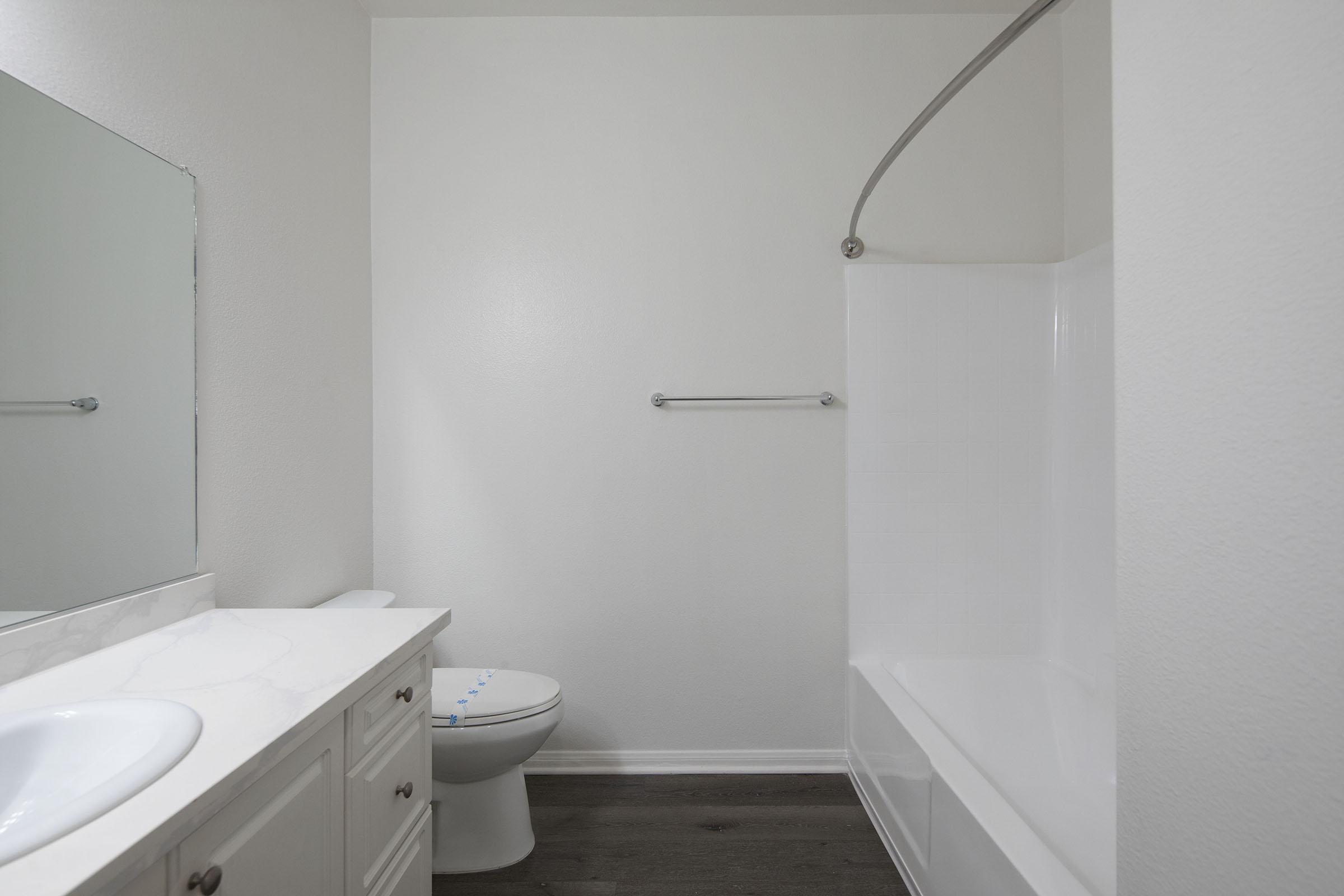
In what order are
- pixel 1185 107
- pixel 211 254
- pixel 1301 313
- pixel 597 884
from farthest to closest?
pixel 597 884 → pixel 211 254 → pixel 1185 107 → pixel 1301 313

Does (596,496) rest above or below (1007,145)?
below

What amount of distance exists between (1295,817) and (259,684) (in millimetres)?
1180

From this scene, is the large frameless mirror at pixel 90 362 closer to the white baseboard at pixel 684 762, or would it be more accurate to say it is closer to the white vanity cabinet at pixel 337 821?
the white vanity cabinet at pixel 337 821

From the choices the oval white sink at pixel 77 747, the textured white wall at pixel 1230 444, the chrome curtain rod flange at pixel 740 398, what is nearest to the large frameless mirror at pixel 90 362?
the oval white sink at pixel 77 747

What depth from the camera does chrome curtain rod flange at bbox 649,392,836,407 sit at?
2.07m

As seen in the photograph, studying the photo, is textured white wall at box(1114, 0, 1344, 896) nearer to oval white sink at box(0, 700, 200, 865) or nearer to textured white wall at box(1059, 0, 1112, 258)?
oval white sink at box(0, 700, 200, 865)

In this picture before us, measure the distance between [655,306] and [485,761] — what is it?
1403 millimetres

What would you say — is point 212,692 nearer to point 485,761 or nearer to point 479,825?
point 485,761

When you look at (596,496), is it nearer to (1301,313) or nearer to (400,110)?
(400,110)

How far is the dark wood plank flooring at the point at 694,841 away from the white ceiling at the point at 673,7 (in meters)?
2.48

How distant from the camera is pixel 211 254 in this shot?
144 centimetres

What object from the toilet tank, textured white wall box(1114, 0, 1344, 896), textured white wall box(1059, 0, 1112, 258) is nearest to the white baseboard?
the toilet tank

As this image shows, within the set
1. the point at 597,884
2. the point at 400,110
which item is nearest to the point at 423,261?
the point at 400,110

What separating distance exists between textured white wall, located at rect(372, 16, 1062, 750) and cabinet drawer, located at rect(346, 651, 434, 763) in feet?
2.94
